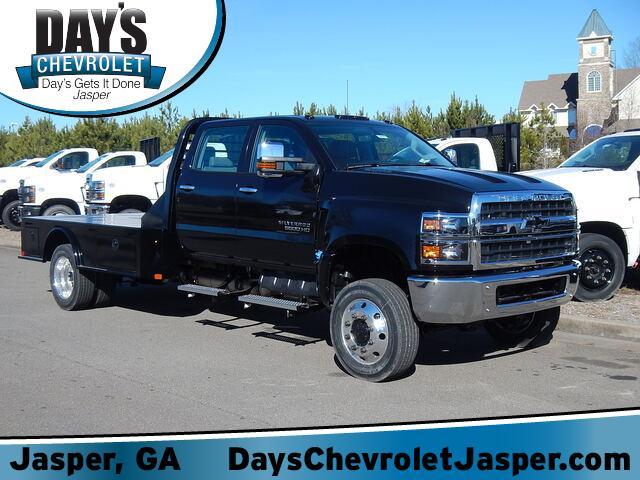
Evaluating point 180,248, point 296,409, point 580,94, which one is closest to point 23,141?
point 180,248

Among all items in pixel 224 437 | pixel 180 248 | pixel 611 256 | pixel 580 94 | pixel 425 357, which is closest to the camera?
pixel 224 437

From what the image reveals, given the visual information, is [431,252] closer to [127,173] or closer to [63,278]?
[63,278]

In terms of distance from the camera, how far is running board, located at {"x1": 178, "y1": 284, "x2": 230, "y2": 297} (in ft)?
28.1

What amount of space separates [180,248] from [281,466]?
4.80m

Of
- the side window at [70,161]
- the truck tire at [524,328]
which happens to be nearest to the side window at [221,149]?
the truck tire at [524,328]

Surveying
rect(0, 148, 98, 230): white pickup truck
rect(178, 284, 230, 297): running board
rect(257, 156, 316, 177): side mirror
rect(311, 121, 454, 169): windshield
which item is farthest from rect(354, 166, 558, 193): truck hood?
rect(0, 148, 98, 230): white pickup truck

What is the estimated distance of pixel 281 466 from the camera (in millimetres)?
4691

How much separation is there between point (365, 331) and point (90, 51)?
14063mm

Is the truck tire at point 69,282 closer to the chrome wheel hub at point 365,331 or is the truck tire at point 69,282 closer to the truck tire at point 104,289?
the truck tire at point 104,289

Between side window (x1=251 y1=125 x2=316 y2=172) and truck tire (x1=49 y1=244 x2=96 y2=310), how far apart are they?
322cm

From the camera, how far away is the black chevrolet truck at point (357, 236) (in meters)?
6.51

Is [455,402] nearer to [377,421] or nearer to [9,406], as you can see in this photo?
[377,421]

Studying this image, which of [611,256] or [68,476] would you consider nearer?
[68,476]

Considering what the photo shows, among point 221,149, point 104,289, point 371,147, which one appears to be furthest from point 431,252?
point 104,289
